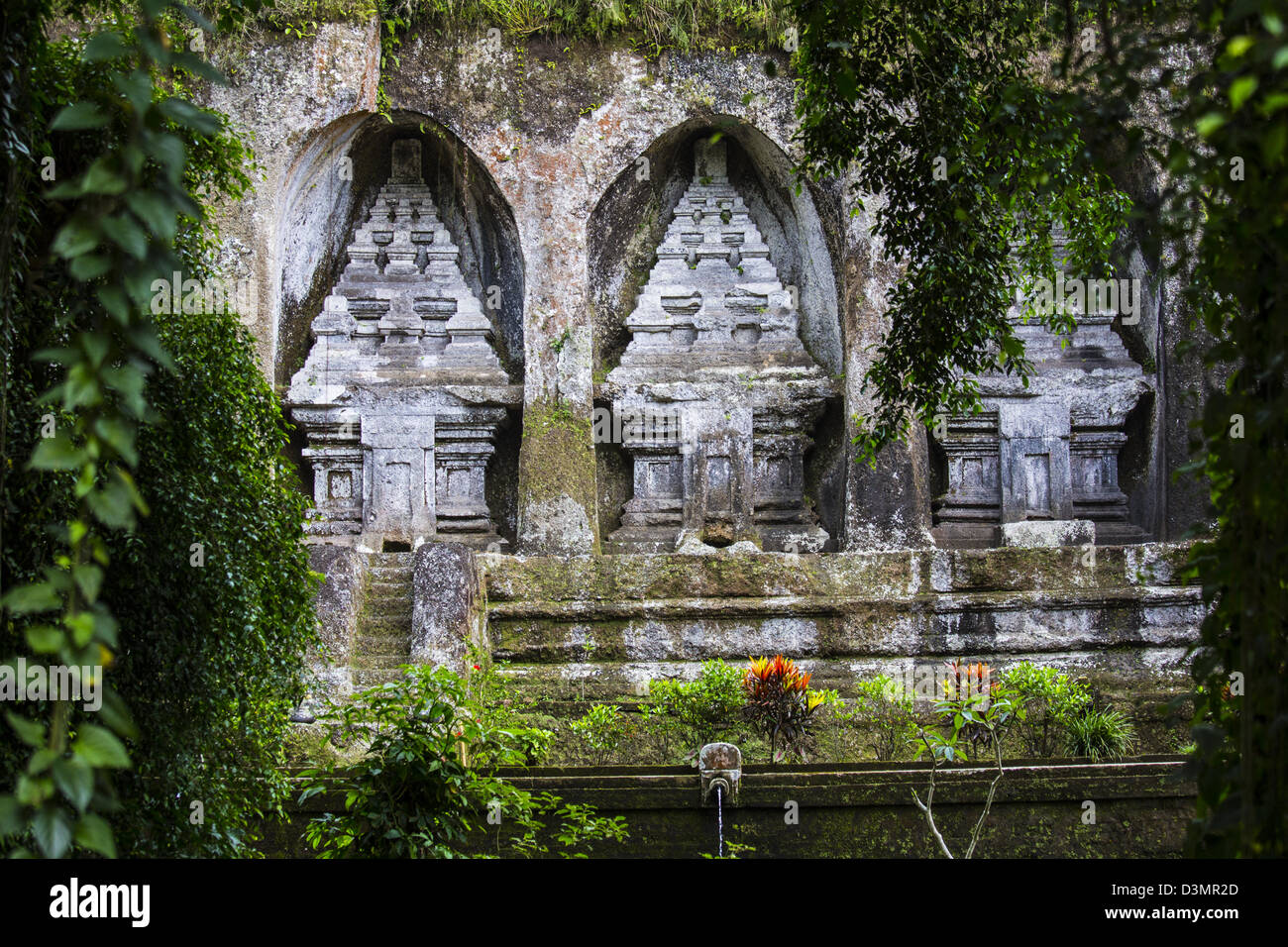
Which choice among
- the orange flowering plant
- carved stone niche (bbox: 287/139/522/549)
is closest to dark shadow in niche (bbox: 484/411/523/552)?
carved stone niche (bbox: 287/139/522/549)

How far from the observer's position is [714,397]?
11711 millimetres

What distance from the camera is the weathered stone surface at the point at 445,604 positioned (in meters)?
8.38

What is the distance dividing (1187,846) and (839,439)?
9.28 m

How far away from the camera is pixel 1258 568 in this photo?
2.33m

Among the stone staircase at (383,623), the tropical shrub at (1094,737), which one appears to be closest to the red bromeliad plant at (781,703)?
the tropical shrub at (1094,737)

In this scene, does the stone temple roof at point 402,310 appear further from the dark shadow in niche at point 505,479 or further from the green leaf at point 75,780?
the green leaf at point 75,780

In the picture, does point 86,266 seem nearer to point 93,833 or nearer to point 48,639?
point 48,639

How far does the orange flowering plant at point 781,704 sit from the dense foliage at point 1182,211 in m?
2.02

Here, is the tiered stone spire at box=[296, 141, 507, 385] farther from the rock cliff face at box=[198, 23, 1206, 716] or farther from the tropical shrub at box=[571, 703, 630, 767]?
the tropical shrub at box=[571, 703, 630, 767]

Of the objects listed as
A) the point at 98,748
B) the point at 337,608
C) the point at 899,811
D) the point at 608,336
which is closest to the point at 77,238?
the point at 98,748

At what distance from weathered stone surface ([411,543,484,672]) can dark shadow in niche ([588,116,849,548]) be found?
2888mm

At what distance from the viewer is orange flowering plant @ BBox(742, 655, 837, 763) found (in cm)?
697

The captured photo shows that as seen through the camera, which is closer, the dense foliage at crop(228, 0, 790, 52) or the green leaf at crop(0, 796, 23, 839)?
the green leaf at crop(0, 796, 23, 839)

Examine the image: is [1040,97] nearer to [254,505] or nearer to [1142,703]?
[254,505]
